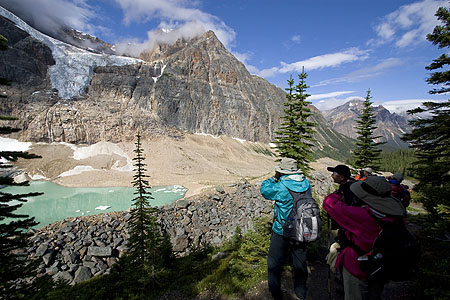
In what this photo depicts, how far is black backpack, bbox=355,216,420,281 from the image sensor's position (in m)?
2.28

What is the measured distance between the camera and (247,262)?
6598 mm

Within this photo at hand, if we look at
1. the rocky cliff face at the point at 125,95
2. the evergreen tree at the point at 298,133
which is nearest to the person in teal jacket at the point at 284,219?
the evergreen tree at the point at 298,133

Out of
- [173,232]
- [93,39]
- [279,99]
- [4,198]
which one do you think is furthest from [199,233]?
[93,39]

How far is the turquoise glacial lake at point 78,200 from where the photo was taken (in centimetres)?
3018

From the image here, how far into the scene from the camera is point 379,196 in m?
2.63

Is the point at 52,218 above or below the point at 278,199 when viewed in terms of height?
below

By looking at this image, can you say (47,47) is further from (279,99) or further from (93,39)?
(279,99)

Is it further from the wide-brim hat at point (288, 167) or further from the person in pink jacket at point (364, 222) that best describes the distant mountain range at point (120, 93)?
the person in pink jacket at point (364, 222)

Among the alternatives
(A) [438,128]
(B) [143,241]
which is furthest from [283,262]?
(B) [143,241]

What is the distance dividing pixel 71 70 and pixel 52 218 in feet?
251

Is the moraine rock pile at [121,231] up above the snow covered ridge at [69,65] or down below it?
below

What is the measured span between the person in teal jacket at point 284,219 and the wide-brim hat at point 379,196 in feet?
3.70

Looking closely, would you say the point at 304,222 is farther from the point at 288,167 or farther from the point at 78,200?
the point at 78,200

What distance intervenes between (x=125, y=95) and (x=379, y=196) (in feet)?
307
